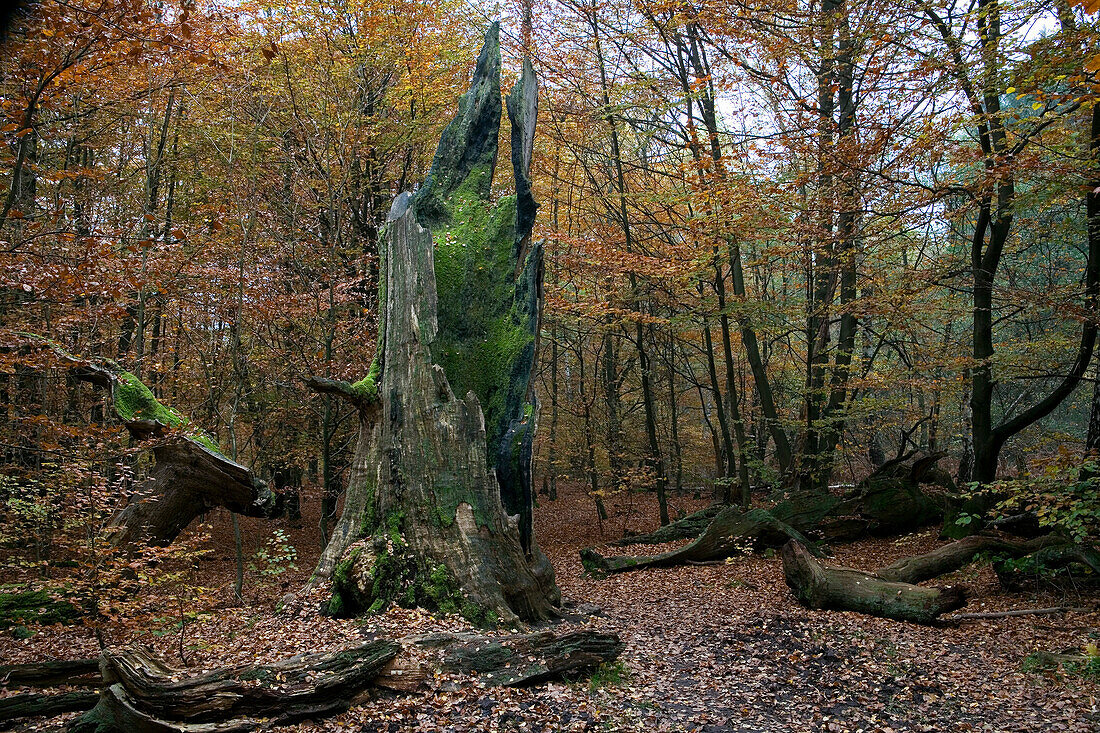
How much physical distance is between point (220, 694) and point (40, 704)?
1513 mm

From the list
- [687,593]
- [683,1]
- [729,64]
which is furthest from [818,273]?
[687,593]

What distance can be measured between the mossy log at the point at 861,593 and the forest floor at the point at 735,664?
17 cm

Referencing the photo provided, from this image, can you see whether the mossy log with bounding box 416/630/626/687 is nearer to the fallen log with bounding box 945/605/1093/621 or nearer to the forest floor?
the forest floor

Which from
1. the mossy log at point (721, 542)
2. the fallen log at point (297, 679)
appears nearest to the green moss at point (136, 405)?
the fallen log at point (297, 679)

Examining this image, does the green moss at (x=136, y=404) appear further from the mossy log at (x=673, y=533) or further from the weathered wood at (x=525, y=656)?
the mossy log at (x=673, y=533)

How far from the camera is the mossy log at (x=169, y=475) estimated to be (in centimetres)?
790

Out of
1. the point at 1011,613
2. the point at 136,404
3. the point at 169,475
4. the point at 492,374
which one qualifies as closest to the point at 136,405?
the point at 136,404

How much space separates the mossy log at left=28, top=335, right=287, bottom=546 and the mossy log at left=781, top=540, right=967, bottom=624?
6.75 metres

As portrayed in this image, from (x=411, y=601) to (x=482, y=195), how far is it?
5148 mm

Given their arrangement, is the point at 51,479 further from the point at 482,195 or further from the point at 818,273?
the point at 818,273

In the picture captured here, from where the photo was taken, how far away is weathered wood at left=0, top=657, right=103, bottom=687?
519 centimetres

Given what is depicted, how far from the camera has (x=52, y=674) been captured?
17.3 feet

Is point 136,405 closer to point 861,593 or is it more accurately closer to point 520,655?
point 520,655

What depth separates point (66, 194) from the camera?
1204cm
